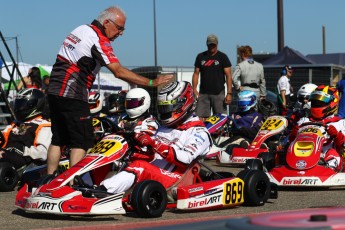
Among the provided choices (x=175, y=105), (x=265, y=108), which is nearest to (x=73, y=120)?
(x=175, y=105)

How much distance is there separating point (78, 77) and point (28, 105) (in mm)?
1958

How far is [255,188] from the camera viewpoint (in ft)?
23.5

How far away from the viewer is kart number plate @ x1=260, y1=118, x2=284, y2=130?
11.9 m

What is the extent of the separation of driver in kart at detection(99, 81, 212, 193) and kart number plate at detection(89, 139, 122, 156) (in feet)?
0.56

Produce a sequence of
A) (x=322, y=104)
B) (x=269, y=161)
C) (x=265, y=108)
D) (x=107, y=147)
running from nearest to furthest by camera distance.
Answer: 1. (x=107, y=147)
2. (x=269, y=161)
3. (x=322, y=104)
4. (x=265, y=108)

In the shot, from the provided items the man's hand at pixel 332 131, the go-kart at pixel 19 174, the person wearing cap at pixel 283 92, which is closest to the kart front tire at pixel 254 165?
the man's hand at pixel 332 131

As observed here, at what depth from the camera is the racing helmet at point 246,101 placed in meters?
12.8

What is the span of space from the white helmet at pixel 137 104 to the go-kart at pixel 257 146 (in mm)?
1738

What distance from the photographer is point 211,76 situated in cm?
1275

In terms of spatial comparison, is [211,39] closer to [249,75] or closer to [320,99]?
[249,75]

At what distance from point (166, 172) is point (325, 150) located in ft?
9.47

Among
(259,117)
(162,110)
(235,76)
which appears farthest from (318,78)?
(162,110)

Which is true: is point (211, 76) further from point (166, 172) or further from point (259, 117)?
point (166, 172)

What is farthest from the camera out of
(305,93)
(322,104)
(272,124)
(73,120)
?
(305,93)
